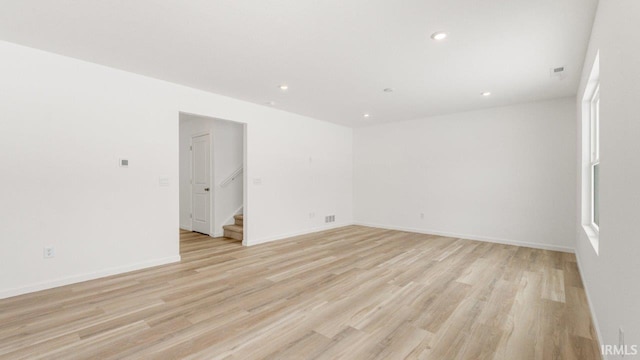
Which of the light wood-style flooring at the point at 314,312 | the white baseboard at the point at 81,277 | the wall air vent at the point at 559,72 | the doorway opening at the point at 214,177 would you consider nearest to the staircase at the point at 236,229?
the doorway opening at the point at 214,177

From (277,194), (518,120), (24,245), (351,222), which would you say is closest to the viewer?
(24,245)

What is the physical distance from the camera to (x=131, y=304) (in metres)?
2.60

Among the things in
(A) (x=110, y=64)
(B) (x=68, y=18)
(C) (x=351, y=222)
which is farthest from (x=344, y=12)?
(C) (x=351, y=222)

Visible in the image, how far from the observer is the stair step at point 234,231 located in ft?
17.4

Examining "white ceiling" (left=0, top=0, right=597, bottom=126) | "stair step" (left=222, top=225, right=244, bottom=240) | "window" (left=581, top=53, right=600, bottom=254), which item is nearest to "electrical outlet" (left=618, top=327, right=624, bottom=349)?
"window" (left=581, top=53, right=600, bottom=254)

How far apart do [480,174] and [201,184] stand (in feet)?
18.8

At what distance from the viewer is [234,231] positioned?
5.45 meters

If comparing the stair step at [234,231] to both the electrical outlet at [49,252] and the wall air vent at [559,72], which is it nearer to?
the electrical outlet at [49,252]

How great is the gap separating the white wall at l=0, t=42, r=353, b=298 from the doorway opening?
1.43m

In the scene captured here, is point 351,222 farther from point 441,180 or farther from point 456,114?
point 456,114

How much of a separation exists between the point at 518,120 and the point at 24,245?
703 centimetres

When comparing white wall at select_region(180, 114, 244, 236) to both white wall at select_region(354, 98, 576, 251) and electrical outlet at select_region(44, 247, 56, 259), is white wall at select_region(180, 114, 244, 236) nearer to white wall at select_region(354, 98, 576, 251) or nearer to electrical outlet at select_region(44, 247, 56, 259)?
electrical outlet at select_region(44, 247, 56, 259)

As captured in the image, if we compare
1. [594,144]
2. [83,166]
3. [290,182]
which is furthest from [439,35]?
[83,166]

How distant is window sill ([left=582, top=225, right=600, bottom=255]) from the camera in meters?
2.34
